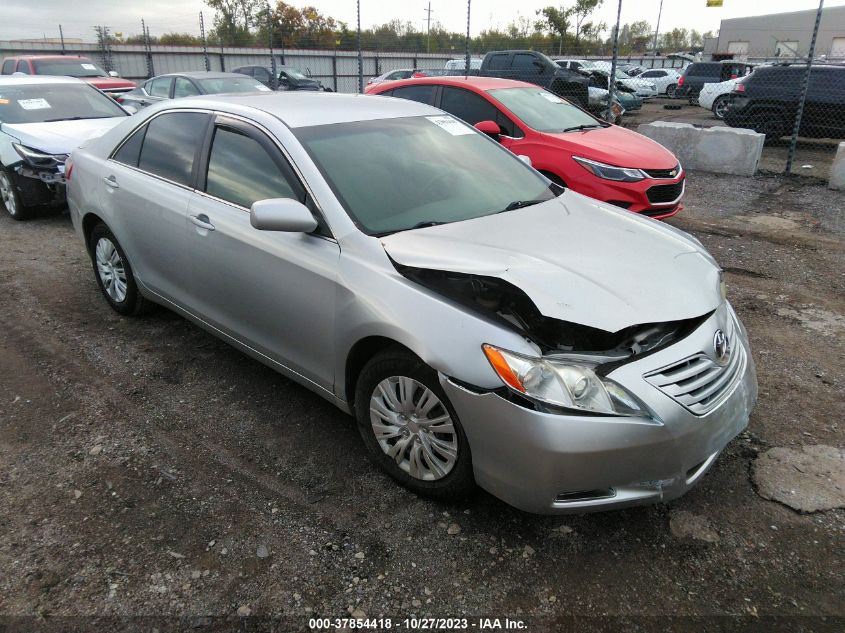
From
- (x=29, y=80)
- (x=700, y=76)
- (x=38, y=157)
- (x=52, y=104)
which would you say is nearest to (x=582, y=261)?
(x=38, y=157)

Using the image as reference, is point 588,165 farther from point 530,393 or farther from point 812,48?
point 812,48

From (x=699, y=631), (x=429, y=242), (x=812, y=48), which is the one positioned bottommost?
(x=699, y=631)

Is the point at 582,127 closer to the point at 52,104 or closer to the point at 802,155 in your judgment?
the point at 52,104

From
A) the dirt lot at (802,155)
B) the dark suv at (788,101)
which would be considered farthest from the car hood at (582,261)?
the dark suv at (788,101)

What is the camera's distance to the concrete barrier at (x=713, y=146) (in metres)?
9.73

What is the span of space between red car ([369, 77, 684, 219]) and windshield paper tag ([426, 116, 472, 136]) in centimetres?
256

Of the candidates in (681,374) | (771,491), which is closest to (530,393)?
(681,374)

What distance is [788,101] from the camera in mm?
12273

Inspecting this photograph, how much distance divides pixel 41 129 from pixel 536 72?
40.4 feet

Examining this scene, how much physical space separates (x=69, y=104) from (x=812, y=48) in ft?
34.6

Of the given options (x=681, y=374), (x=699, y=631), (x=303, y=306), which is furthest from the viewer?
(x=303, y=306)

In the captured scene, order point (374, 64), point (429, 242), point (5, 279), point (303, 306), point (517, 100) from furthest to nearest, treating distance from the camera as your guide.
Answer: point (374, 64), point (517, 100), point (5, 279), point (303, 306), point (429, 242)

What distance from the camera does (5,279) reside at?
5.59 metres

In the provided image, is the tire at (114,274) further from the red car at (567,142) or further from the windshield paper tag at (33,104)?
the windshield paper tag at (33,104)
